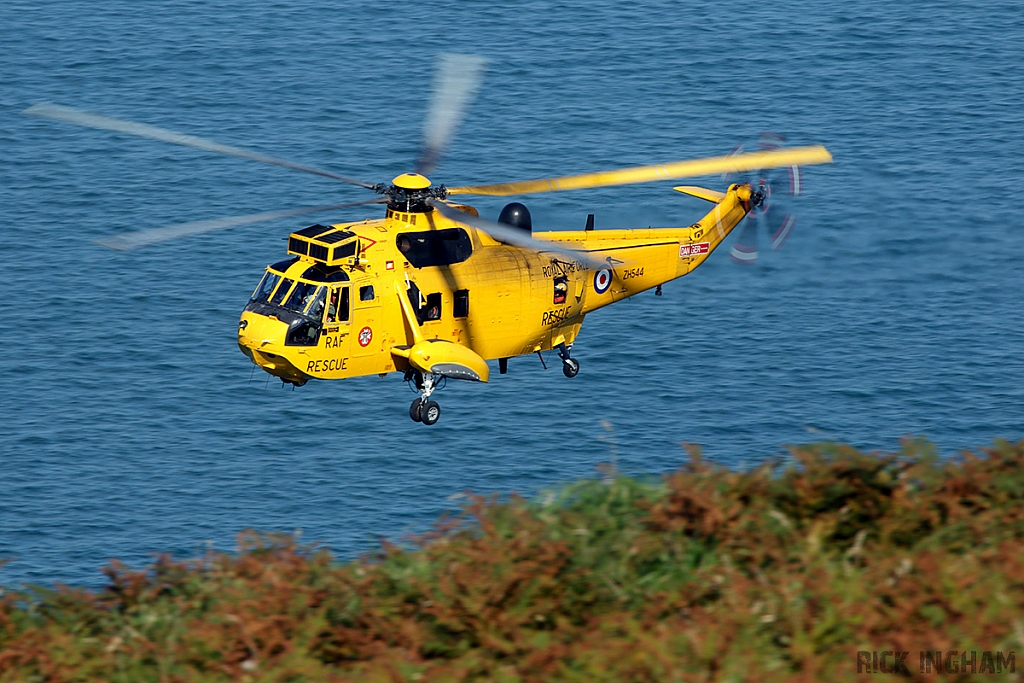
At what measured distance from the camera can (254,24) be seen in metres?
86.6

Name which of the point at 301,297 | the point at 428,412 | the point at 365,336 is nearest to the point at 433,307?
the point at 365,336

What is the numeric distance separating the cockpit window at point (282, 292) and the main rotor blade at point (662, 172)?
3.88 meters

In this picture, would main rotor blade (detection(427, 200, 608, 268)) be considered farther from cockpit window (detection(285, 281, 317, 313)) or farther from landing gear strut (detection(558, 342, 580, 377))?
landing gear strut (detection(558, 342, 580, 377))

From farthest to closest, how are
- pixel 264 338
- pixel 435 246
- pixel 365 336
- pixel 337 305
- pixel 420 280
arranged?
pixel 435 246 → pixel 420 280 → pixel 365 336 → pixel 337 305 → pixel 264 338

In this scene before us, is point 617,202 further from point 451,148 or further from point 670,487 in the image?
point 670,487

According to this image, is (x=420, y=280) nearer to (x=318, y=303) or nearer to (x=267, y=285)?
(x=318, y=303)

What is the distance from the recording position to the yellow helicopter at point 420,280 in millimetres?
26031

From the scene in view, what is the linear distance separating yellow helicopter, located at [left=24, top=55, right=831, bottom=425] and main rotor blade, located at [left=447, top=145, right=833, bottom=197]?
0.04m

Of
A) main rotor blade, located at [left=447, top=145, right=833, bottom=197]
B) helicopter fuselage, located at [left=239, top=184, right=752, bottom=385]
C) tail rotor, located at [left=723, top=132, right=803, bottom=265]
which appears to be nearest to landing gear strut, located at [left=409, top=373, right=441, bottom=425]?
helicopter fuselage, located at [left=239, top=184, right=752, bottom=385]

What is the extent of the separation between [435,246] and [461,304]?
1.48m

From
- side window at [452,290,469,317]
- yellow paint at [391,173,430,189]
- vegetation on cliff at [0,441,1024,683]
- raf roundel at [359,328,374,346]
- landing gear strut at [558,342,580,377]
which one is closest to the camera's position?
vegetation on cliff at [0,441,1024,683]

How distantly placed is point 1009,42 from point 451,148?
4190cm

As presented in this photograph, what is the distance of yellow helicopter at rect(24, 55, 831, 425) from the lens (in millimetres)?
26031

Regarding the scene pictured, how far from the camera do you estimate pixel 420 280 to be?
2750 centimetres
